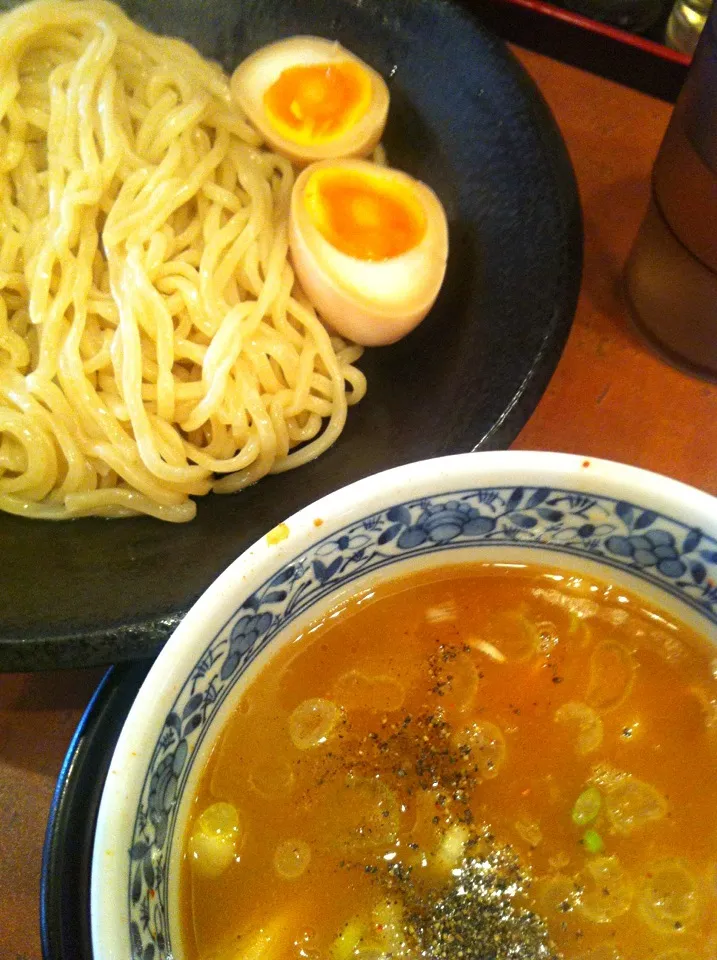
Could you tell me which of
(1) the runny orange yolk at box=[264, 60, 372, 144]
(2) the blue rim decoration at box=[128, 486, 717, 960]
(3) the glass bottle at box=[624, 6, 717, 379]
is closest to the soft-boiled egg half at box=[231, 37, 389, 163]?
(1) the runny orange yolk at box=[264, 60, 372, 144]

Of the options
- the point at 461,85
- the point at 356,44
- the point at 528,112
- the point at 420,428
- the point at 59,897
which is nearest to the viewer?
the point at 59,897

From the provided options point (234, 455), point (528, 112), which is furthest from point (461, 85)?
point (234, 455)

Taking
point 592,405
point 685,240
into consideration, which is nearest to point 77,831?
point 592,405

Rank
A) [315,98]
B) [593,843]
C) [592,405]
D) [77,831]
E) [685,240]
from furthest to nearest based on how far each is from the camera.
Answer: [315,98] < [592,405] < [685,240] < [77,831] < [593,843]

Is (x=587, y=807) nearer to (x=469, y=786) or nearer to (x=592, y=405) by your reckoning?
(x=469, y=786)

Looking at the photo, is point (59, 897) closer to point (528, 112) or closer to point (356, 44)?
point (528, 112)

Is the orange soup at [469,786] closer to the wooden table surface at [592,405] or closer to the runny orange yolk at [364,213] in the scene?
the wooden table surface at [592,405]

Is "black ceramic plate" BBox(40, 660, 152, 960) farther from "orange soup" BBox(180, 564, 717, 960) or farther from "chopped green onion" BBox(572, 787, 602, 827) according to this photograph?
"chopped green onion" BBox(572, 787, 602, 827)
